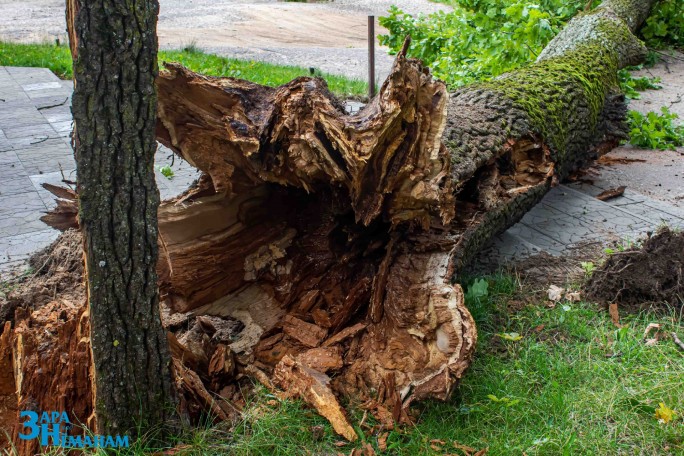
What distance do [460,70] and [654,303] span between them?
4.45m

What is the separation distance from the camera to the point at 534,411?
2951 mm

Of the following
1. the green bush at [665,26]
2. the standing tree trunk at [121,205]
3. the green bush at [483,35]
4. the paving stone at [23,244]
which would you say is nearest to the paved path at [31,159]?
the paving stone at [23,244]

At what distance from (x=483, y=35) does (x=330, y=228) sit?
478cm

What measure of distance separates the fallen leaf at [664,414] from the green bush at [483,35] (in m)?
4.25

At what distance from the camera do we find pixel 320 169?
3127mm


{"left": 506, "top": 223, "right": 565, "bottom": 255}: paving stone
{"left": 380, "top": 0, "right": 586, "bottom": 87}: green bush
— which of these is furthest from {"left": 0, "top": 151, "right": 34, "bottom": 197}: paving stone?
{"left": 380, "top": 0, "right": 586, "bottom": 87}: green bush

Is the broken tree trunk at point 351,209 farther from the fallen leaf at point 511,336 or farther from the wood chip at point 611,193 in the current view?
the wood chip at point 611,193

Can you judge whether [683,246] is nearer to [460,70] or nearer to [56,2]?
[460,70]

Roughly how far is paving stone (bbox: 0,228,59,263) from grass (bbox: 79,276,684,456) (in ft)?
7.53

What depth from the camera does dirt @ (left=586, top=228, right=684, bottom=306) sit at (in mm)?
3777

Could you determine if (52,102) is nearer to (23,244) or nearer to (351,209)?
(23,244)

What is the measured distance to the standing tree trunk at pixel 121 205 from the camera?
2.22 meters

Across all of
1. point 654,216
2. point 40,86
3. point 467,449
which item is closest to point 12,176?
point 40,86

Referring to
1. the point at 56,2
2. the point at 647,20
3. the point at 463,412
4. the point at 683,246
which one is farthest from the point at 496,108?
the point at 56,2
